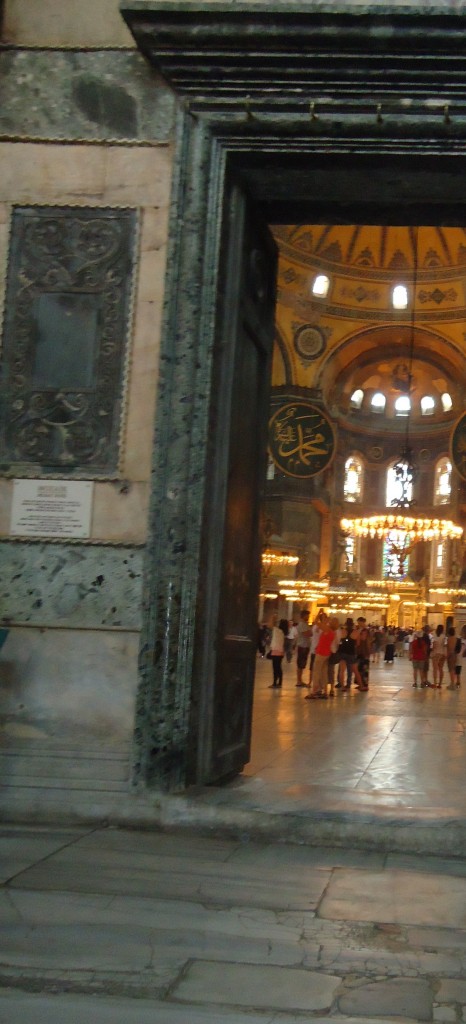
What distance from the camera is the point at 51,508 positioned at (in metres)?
5.03

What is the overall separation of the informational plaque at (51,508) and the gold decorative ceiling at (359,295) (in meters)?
27.8

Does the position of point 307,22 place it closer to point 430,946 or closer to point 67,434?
point 67,434

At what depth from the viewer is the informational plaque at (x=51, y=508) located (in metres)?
5.00

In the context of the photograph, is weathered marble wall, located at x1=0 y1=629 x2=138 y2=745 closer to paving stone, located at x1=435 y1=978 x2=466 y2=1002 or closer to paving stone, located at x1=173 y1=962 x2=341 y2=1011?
paving stone, located at x1=173 y1=962 x2=341 y2=1011

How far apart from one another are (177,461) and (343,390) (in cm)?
3571

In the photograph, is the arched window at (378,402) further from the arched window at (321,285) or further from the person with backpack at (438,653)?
the person with backpack at (438,653)

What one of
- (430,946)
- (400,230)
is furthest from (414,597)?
(430,946)

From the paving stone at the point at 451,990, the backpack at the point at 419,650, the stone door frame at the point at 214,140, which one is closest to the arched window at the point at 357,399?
the backpack at the point at 419,650

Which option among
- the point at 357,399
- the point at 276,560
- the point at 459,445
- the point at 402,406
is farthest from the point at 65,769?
the point at 402,406

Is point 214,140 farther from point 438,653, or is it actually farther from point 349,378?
point 349,378

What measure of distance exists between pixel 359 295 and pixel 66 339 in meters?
30.7

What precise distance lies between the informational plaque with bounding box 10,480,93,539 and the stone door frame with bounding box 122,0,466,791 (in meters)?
0.38

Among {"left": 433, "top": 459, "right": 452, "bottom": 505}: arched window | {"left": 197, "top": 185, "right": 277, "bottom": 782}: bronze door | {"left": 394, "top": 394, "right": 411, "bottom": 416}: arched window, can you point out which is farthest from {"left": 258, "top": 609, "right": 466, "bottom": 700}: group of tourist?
{"left": 433, "top": 459, "right": 452, "bottom": 505}: arched window

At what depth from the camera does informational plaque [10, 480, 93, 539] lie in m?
5.00
